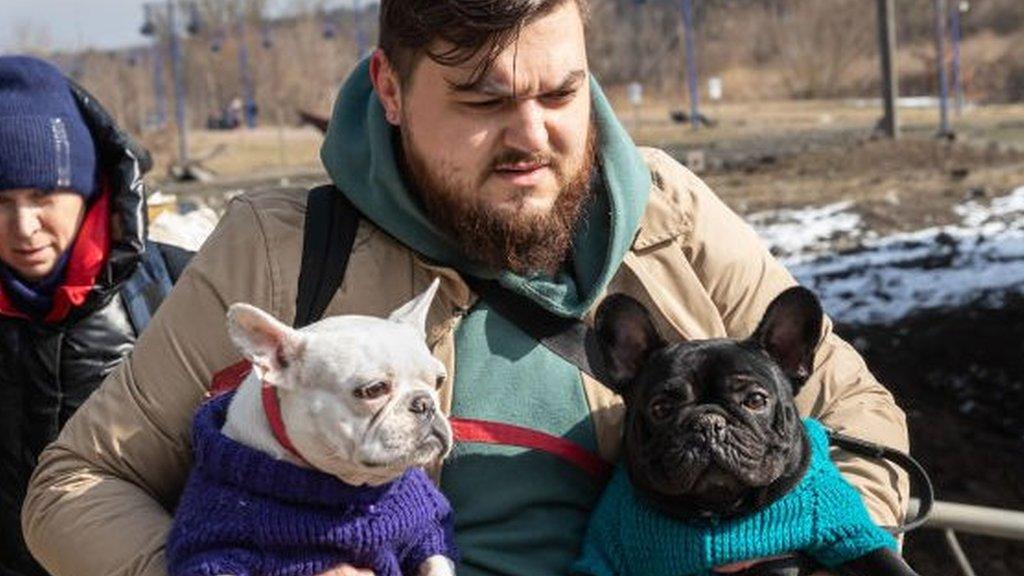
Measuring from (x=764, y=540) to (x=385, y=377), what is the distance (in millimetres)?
850

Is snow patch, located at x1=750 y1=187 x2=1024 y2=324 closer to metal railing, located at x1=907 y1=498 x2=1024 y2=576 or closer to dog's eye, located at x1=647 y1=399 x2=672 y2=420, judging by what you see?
metal railing, located at x1=907 y1=498 x2=1024 y2=576

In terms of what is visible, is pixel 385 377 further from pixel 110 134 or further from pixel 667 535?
pixel 110 134

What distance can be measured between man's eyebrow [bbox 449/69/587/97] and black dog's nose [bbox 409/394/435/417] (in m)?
0.72

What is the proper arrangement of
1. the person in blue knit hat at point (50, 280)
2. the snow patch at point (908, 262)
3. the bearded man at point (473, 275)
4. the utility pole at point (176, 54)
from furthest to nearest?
the utility pole at point (176, 54) → the snow patch at point (908, 262) → the person in blue knit hat at point (50, 280) → the bearded man at point (473, 275)

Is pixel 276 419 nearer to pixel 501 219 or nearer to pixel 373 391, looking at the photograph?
pixel 373 391

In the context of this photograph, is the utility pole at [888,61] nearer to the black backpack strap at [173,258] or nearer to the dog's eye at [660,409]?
the black backpack strap at [173,258]

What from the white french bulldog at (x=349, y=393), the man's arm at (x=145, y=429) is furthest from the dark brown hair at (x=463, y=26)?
the white french bulldog at (x=349, y=393)

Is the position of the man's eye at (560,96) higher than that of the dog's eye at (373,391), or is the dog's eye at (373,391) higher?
the man's eye at (560,96)

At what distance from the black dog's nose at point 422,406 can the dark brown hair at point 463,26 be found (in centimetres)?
74

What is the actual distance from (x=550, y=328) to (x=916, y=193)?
15.4 m

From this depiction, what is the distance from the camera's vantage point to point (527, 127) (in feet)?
11.0

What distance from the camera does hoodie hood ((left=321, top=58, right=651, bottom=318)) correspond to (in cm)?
347

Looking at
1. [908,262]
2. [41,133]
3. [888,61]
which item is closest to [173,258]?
[41,133]

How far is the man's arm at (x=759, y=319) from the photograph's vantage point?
3.58 meters
